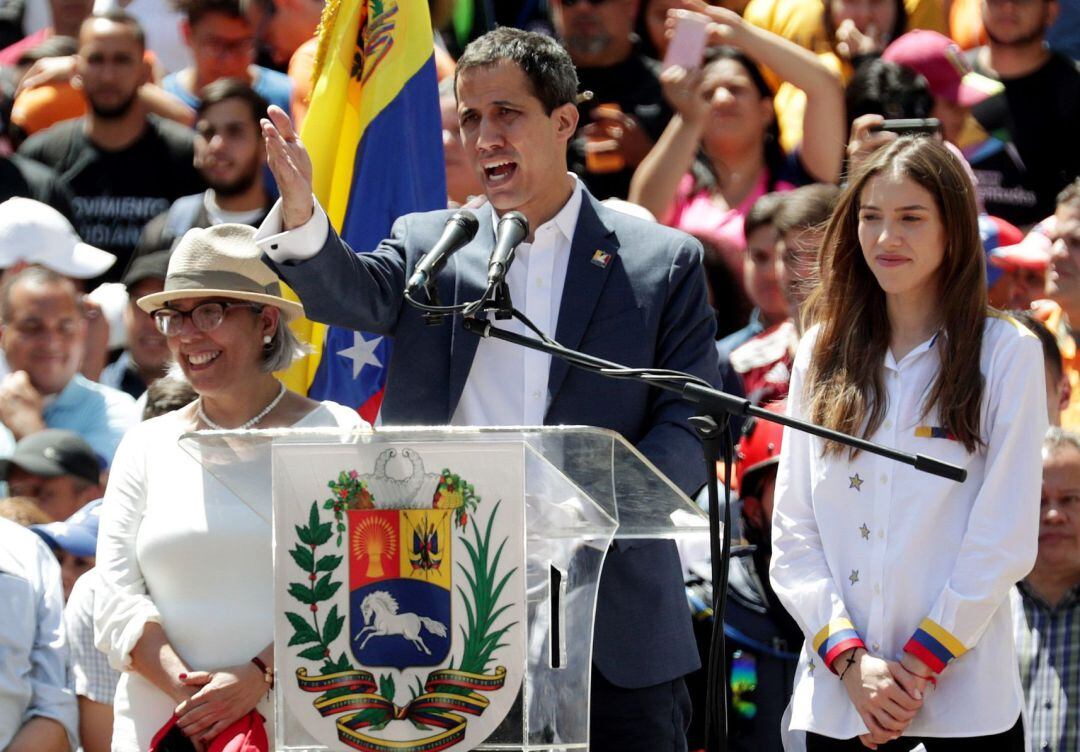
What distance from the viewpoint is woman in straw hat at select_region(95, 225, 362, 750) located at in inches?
162

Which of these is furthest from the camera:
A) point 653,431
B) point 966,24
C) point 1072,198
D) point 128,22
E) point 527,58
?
point 128,22

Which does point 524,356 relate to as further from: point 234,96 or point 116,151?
point 116,151

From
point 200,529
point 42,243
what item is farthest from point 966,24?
point 200,529

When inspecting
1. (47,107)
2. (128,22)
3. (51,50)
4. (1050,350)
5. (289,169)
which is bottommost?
(1050,350)

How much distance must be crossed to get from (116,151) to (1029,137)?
4099mm

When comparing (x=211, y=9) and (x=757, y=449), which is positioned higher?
(x=211, y=9)

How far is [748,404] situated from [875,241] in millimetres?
1068

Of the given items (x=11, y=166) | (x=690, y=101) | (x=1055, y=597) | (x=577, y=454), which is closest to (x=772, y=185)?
(x=690, y=101)

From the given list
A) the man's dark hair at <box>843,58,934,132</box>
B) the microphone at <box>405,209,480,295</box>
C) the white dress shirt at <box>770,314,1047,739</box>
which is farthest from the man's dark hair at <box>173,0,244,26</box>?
the microphone at <box>405,209,480,295</box>

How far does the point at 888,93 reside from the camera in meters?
6.96

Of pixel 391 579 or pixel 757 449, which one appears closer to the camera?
pixel 391 579

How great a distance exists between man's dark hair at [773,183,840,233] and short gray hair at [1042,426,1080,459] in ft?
4.44

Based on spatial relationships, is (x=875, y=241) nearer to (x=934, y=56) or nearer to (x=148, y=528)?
(x=148, y=528)

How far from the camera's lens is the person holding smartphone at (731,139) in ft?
23.2
